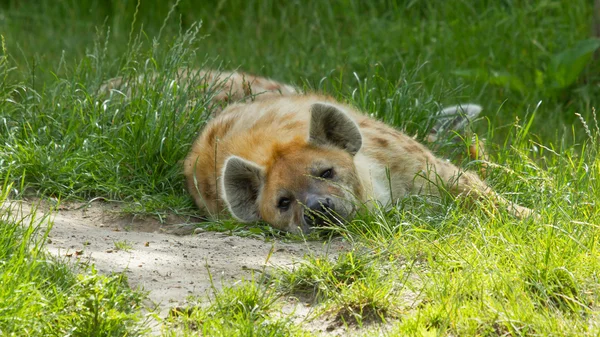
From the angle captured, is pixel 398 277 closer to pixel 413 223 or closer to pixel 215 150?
pixel 413 223

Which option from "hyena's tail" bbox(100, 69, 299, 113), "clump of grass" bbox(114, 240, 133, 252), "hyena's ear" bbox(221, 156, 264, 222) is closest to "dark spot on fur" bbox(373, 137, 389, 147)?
"hyena's ear" bbox(221, 156, 264, 222)

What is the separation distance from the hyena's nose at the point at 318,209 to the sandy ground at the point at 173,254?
4.8 inches

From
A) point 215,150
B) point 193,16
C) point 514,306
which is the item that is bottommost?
point 193,16

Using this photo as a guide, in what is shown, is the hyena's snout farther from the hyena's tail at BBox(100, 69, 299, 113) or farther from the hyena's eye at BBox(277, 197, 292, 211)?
the hyena's tail at BBox(100, 69, 299, 113)

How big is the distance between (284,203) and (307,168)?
8.2 inches

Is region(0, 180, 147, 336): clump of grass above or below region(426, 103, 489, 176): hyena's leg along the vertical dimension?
above

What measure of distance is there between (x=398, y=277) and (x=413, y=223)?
614mm

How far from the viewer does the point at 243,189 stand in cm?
445

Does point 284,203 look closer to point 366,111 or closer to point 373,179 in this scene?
point 373,179

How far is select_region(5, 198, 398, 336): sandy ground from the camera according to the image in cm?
325

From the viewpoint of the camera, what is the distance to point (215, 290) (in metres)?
3.16

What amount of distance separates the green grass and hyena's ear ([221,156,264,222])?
104mm

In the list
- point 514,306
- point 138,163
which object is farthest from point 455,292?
point 138,163

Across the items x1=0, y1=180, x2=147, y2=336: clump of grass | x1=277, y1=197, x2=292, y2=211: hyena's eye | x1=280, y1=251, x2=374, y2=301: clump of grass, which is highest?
x1=0, y1=180, x2=147, y2=336: clump of grass
